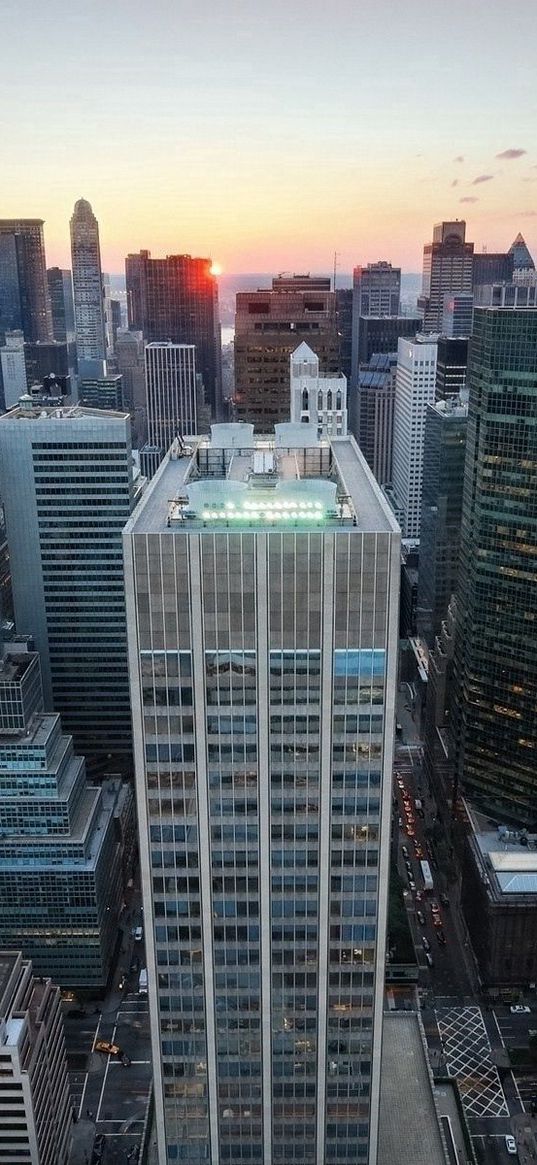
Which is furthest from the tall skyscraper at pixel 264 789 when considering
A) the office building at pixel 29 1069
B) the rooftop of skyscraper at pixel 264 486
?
the office building at pixel 29 1069

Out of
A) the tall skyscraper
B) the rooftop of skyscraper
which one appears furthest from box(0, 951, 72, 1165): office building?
the rooftop of skyscraper

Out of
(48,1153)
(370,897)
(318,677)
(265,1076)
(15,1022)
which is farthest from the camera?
(48,1153)

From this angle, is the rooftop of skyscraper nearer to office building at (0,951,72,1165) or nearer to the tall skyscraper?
the tall skyscraper

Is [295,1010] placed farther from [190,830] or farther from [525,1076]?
[525,1076]

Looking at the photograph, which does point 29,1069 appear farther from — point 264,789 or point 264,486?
point 264,486

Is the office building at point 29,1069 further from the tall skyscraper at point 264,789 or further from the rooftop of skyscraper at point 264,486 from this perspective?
the rooftop of skyscraper at point 264,486

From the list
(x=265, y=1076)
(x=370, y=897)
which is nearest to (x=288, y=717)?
(x=370, y=897)
